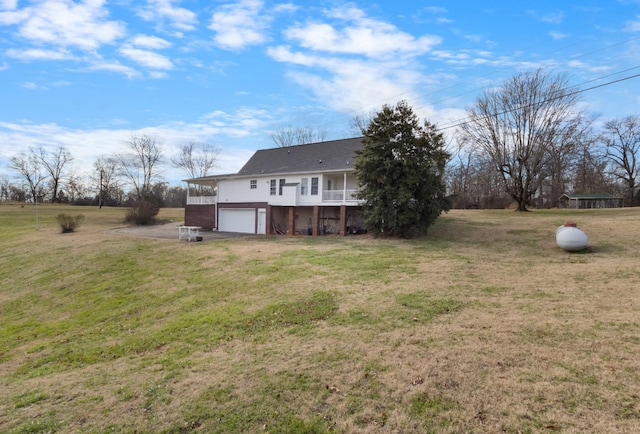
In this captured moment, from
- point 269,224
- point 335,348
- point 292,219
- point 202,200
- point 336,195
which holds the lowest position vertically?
point 335,348

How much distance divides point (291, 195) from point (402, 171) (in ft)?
29.2

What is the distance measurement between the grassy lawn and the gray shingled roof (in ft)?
41.9

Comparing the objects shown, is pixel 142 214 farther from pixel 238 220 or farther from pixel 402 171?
pixel 402 171

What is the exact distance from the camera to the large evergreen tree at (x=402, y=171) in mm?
18094

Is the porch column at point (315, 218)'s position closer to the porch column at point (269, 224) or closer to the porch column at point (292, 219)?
the porch column at point (292, 219)

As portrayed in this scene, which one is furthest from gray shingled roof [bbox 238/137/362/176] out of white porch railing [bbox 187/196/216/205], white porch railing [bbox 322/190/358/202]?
white porch railing [bbox 187/196/216/205]

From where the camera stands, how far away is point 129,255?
15867 mm

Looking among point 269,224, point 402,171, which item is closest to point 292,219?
point 269,224


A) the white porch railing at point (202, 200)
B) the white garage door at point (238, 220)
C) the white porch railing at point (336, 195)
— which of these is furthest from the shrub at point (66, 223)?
the white porch railing at point (336, 195)

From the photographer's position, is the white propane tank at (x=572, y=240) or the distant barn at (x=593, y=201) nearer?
the white propane tank at (x=572, y=240)

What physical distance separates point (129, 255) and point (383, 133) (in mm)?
13587

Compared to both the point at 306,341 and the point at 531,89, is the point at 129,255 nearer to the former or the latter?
the point at 306,341

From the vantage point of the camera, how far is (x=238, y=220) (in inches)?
1097

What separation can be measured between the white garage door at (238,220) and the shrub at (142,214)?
405 inches
